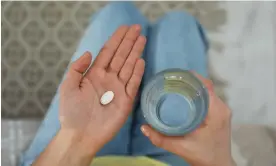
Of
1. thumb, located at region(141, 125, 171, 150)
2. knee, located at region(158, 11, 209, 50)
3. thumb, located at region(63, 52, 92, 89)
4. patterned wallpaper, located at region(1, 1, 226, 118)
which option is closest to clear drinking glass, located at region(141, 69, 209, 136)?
thumb, located at region(141, 125, 171, 150)

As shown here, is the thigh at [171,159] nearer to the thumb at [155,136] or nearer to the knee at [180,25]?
the thumb at [155,136]

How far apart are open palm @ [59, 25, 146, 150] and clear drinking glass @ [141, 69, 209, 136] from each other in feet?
0.24

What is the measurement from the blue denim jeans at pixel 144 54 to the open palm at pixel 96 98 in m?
0.14

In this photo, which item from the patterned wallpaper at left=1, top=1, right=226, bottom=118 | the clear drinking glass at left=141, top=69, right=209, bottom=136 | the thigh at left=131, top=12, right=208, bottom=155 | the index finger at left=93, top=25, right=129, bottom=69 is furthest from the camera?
the patterned wallpaper at left=1, top=1, right=226, bottom=118

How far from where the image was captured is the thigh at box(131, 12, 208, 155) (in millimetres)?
833

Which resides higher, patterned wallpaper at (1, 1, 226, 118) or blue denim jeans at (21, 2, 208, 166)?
blue denim jeans at (21, 2, 208, 166)

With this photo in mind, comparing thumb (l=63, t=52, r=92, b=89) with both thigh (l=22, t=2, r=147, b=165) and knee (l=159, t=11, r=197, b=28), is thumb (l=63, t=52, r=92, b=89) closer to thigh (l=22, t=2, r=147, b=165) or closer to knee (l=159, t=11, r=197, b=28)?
thigh (l=22, t=2, r=147, b=165)

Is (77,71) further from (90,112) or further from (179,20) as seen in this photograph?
(179,20)

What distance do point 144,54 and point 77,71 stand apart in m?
0.28

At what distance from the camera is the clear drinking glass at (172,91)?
1.88ft

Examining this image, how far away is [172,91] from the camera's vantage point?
0.60 metres

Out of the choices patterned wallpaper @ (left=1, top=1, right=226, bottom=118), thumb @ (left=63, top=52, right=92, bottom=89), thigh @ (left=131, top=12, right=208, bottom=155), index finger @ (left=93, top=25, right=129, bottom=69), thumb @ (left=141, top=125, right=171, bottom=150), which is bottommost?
patterned wallpaper @ (left=1, top=1, right=226, bottom=118)

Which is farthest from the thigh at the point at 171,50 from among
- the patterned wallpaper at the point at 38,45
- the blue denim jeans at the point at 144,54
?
the patterned wallpaper at the point at 38,45

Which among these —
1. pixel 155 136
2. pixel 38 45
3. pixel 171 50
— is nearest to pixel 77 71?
pixel 155 136
